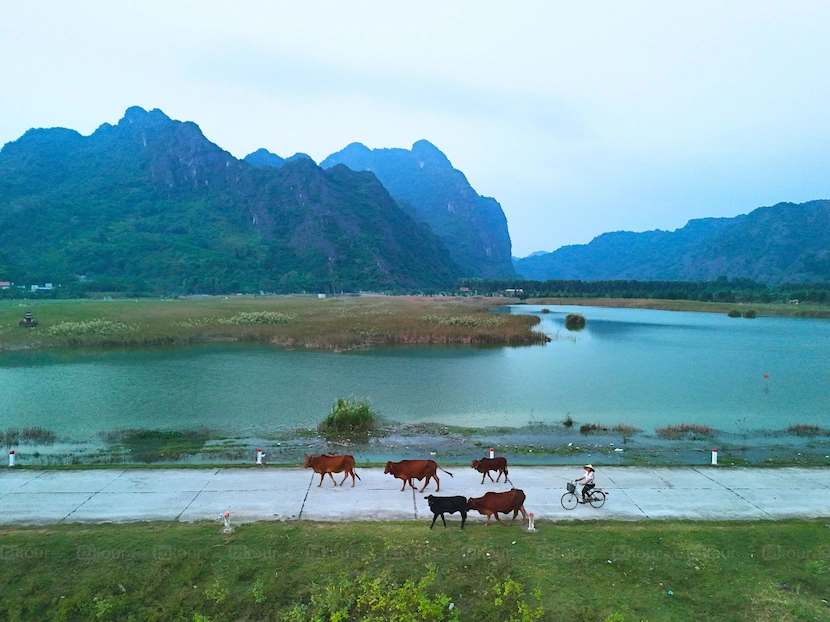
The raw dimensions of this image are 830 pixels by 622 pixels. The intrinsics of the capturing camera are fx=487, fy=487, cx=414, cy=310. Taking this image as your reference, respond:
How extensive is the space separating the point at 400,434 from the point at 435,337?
28.1 metres

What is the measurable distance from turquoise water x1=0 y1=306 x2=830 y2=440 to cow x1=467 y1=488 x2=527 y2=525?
11.3 metres

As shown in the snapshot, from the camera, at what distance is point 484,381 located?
30.2 meters

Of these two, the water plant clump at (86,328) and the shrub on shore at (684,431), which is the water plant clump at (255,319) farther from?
the shrub on shore at (684,431)

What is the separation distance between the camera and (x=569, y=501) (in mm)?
11312

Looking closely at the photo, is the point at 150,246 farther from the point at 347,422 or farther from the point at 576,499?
the point at 576,499

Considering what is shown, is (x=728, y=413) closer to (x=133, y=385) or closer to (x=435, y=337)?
(x=435, y=337)

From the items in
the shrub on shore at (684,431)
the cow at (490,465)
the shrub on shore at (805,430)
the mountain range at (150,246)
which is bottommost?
the shrub on shore at (805,430)

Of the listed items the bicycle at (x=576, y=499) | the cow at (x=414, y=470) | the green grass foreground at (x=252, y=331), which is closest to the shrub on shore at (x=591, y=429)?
the bicycle at (x=576, y=499)

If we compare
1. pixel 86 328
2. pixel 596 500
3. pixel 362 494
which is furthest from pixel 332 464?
pixel 86 328

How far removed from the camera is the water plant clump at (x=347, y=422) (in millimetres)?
19297

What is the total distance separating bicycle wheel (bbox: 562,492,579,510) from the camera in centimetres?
1116

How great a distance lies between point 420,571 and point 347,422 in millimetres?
11365

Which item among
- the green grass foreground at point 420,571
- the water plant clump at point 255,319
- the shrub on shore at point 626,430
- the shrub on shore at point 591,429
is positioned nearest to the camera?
the green grass foreground at point 420,571

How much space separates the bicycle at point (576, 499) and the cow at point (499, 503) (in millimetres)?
1474
